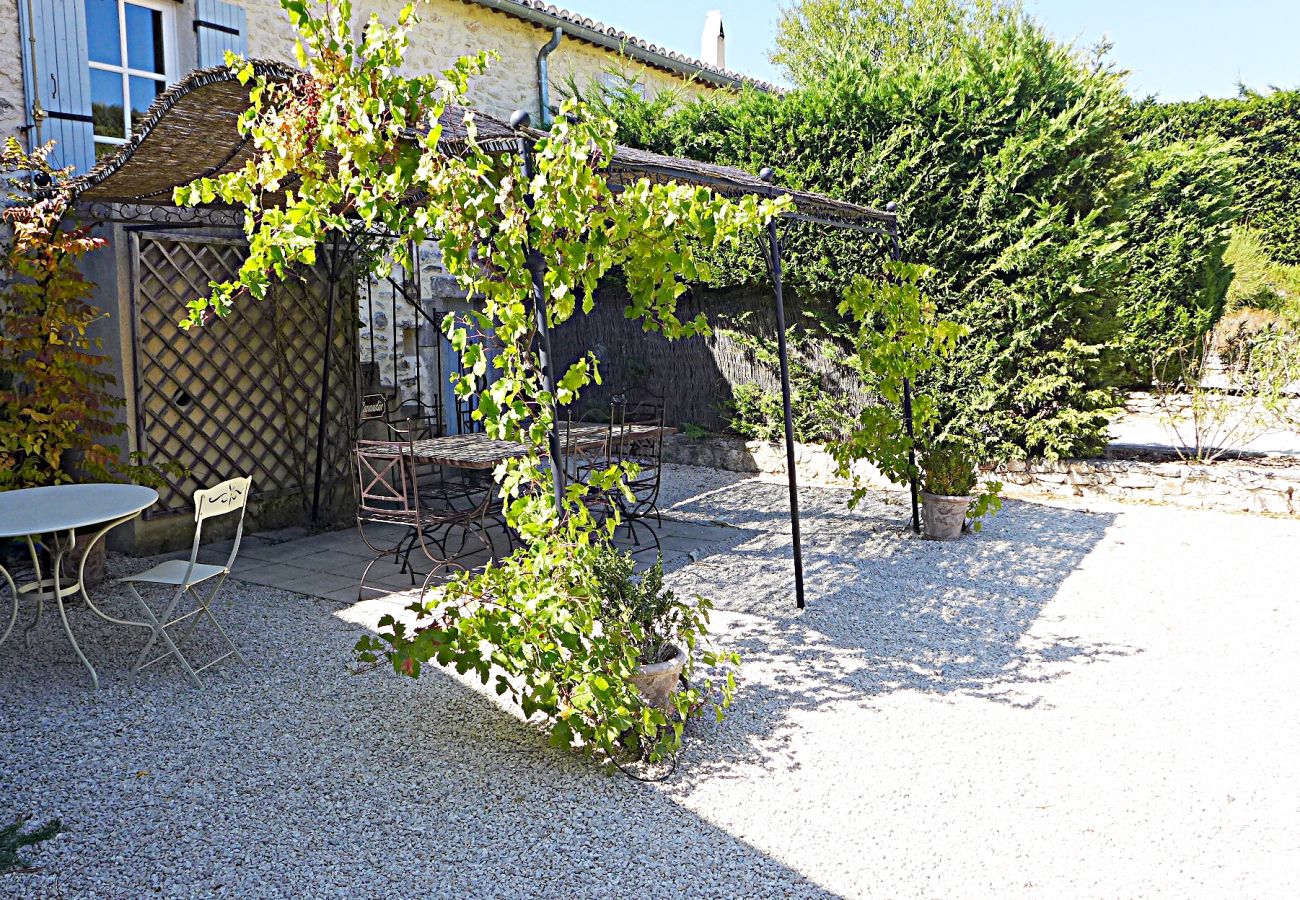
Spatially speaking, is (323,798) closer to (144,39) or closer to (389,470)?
(389,470)

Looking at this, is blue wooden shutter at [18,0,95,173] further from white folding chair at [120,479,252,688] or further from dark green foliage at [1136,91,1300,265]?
dark green foliage at [1136,91,1300,265]

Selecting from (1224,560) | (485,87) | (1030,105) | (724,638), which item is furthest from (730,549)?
(485,87)

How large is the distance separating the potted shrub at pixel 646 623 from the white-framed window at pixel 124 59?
17.2 feet

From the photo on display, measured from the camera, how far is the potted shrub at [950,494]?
6016mm

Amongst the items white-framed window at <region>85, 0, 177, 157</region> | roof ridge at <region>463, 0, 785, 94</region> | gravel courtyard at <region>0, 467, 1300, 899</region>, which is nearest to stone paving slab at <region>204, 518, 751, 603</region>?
gravel courtyard at <region>0, 467, 1300, 899</region>

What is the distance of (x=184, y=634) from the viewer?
4137 mm

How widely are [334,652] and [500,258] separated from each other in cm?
207

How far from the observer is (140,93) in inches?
264

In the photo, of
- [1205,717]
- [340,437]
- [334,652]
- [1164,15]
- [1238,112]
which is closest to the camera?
[1205,717]

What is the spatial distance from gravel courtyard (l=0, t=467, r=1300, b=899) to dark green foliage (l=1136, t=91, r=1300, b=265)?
10611 mm

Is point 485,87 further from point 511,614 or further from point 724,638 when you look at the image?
point 511,614

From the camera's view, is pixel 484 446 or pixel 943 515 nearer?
pixel 484 446

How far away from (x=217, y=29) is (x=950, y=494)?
20.3ft

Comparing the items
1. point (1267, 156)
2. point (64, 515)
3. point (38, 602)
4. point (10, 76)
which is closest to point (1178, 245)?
point (1267, 156)
